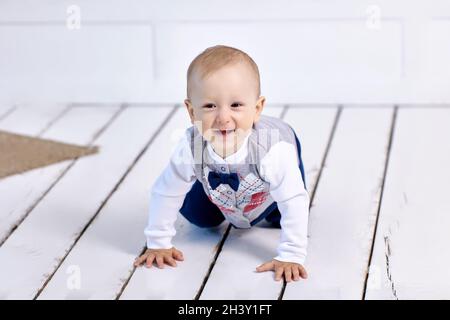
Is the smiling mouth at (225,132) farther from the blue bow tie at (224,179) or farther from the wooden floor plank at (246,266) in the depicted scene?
the wooden floor plank at (246,266)

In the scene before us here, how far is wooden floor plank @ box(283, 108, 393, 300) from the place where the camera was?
1788 mm

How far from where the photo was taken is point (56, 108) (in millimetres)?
2984

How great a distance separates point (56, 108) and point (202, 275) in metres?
1.30

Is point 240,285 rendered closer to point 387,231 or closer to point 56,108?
point 387,231

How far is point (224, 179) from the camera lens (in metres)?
1.82

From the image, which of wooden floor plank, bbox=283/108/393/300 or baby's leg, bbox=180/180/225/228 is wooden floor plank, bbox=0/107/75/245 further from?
wooden floor plank, bbox=283/108/393/300

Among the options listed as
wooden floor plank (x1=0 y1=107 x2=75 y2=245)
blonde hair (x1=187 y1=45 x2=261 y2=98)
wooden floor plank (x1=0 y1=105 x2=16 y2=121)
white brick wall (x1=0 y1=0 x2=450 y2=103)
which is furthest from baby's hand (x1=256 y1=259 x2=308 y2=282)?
wooden floor plank (x1=0 y1=105 x2=16 y2=121)

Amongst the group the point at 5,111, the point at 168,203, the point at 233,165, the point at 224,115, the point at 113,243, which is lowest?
the point at 5,111

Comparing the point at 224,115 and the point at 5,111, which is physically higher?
the point at 224,115

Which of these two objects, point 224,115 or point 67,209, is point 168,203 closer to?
point 224,115

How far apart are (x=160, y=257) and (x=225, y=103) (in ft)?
1.19

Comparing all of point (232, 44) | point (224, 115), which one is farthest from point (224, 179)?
point (232, 44)

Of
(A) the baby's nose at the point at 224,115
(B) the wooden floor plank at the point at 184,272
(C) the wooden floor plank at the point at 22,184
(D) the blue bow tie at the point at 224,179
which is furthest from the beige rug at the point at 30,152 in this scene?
(A) the baby's nose at the point at 224,115

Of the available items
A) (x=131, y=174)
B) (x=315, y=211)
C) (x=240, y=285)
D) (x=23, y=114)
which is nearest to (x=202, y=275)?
(x=240, y=285)
